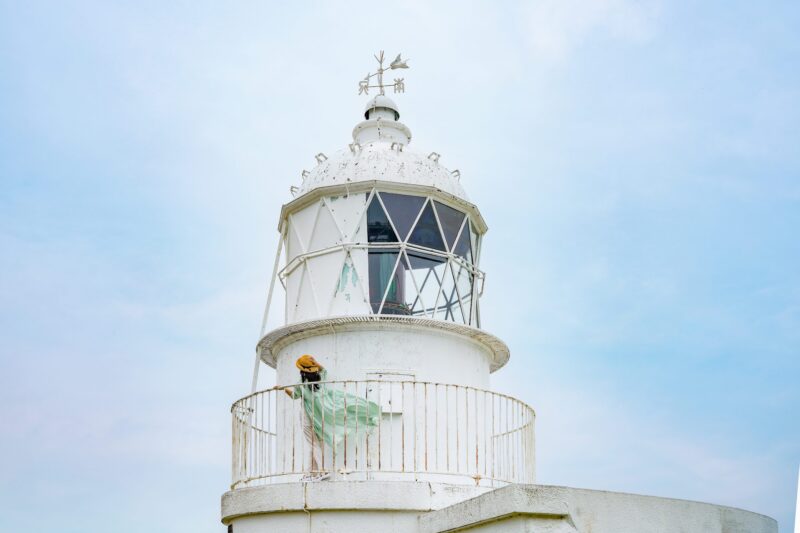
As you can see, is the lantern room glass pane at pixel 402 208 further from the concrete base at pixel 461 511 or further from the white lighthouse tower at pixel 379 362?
the concrete base at pixel 461 511

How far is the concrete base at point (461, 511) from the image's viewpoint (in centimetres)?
909

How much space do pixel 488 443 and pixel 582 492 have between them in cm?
417

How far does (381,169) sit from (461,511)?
573 cm

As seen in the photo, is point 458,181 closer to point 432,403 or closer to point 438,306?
point 438,306

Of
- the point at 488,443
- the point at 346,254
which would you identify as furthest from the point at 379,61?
the point at 488,443

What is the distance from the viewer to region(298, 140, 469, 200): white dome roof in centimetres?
1417

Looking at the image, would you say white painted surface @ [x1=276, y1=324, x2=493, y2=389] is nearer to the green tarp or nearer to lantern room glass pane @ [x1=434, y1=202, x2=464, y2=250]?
the green tarp

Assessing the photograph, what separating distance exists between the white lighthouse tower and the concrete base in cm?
2

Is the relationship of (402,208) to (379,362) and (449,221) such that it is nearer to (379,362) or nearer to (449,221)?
(449,221)

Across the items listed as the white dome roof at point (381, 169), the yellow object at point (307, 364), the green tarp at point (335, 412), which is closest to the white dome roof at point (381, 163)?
the white dome roof at point (381, 169)

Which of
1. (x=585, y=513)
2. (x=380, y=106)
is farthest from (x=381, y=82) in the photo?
(x=585, y=513)

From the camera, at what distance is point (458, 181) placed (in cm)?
1519

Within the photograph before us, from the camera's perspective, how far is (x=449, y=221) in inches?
568

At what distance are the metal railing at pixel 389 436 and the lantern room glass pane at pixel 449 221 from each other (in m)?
2.29
